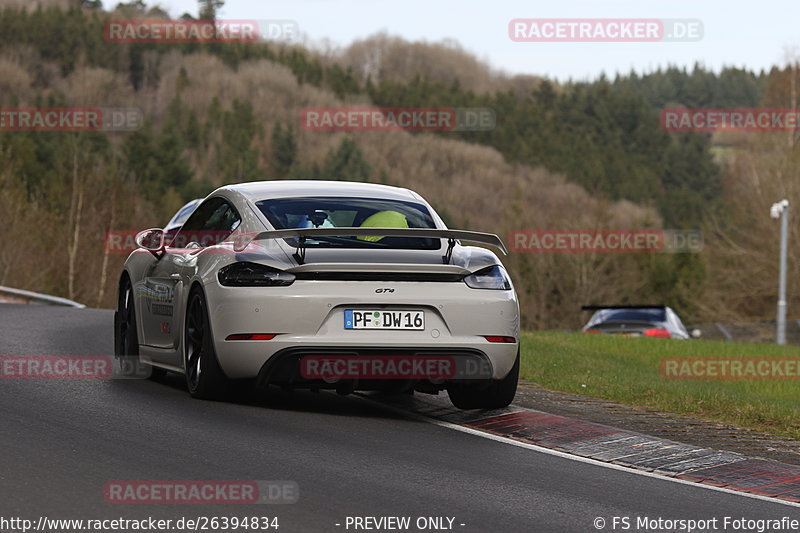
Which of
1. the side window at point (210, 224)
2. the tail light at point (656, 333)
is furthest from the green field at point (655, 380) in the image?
the side window at point (210, 224)

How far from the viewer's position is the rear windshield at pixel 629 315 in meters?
24.1

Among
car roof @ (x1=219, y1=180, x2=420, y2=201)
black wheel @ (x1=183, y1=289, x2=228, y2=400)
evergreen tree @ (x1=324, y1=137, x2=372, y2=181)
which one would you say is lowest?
black wheel @ (x1=183, y1=289, x2=228, y2=400)

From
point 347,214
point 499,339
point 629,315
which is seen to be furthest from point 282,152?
point 499,339

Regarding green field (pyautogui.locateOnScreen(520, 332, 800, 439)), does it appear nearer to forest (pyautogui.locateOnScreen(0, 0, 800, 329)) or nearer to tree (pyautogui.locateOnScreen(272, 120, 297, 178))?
forest (pyautogui.locateOnScreen(0, 0, 800, 329))

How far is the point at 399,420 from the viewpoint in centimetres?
842

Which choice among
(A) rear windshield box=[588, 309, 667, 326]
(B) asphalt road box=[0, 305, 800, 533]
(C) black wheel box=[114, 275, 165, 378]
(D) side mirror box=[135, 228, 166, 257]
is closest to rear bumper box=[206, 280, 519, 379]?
(B) asphalt road box=[0, 305, 800, 533]

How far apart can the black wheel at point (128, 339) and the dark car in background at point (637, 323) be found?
13.4 meters

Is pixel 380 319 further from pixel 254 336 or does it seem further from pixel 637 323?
pixel 637 323

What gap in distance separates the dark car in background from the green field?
1.85 m

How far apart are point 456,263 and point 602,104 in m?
186

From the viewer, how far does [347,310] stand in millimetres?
8055

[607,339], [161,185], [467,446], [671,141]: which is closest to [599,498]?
[467,446]

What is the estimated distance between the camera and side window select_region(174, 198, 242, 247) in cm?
916

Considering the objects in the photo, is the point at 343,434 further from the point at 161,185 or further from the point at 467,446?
the point at 161,185
